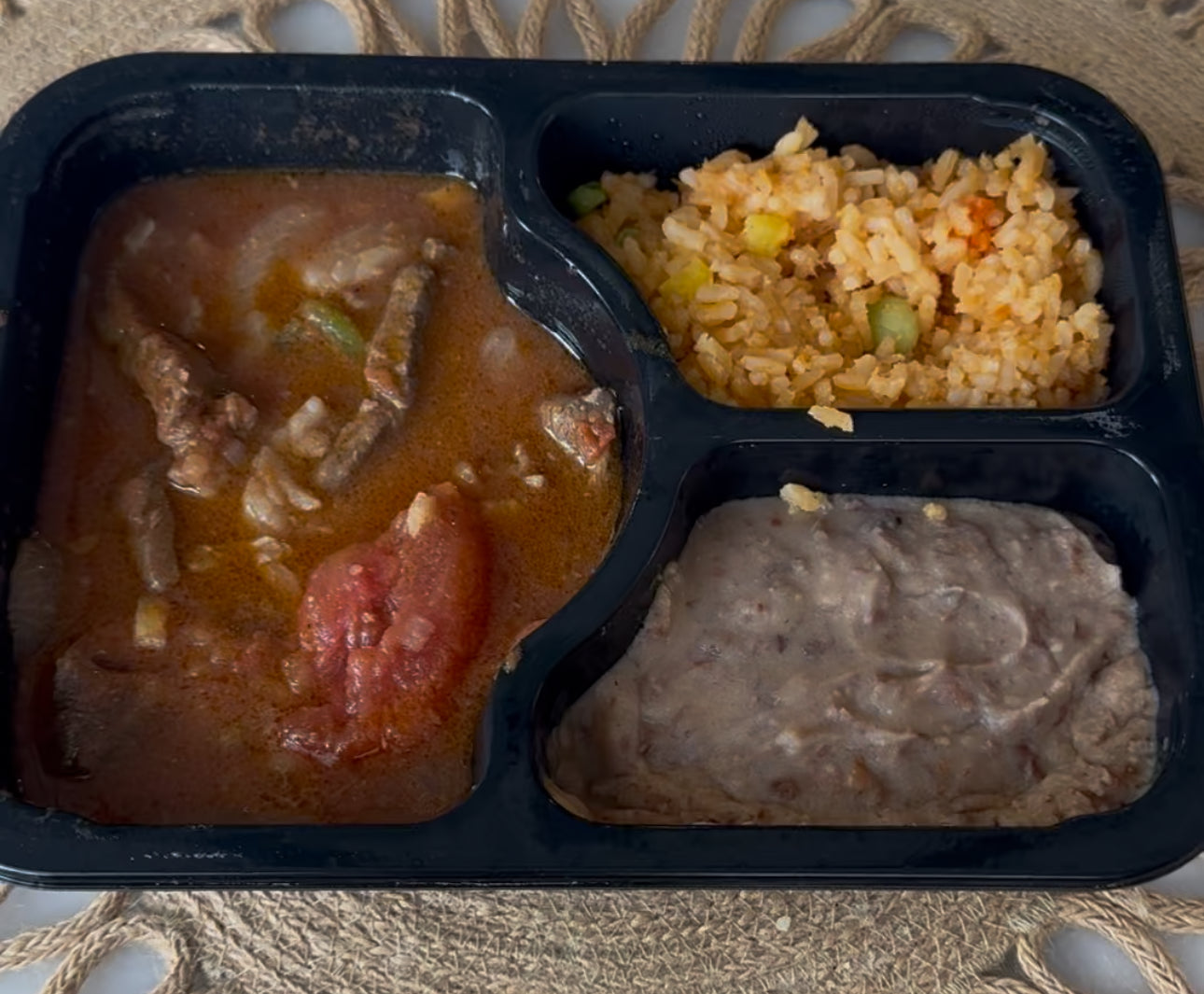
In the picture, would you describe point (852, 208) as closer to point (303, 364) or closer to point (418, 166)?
point (418, 166)

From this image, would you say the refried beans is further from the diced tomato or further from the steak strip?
the steak strip

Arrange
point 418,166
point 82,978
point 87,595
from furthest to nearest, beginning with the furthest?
point 418,166, point 87,595, point 82,978

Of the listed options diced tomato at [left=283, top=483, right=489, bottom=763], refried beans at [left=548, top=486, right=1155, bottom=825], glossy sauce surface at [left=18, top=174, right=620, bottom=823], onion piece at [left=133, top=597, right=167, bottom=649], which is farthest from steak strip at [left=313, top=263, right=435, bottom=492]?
refried beans at [left=548, top=486, right=1155, bottom=825]

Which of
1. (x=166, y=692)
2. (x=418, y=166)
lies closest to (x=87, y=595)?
(x=166, y=692)

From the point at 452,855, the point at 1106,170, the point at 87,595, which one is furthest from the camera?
the point at 1106,170

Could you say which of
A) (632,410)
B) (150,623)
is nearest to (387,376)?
(632,410)

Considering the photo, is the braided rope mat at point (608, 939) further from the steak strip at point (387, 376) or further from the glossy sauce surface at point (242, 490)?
the steak strip at point (387, 376)

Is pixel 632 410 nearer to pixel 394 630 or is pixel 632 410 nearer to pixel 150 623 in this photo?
pixel 394 630
